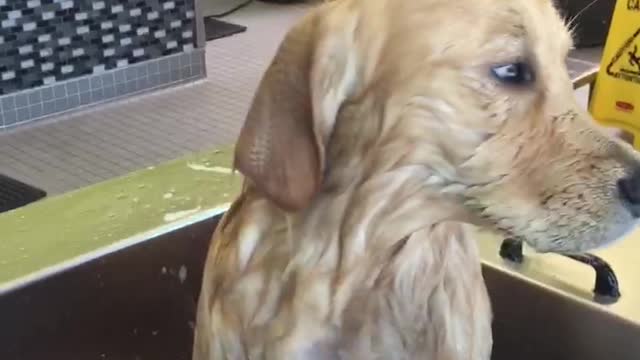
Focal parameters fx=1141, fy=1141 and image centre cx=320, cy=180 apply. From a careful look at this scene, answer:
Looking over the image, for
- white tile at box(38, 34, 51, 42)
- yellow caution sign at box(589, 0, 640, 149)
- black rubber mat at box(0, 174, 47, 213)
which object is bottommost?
black rubber mat at box(0, 174, 47, 213)

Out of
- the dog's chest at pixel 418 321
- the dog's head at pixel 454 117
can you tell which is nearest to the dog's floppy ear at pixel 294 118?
the dog's head at pixel 454 117

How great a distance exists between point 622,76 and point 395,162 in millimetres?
436

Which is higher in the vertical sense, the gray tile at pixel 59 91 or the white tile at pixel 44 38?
the white tile at pixel 44 38

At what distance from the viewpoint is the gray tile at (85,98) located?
5.71 feet

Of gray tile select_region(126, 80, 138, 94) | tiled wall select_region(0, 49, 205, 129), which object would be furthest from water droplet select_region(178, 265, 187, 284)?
gray tile select_region(126, 80, 138, 94)

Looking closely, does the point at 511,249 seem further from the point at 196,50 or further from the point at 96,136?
the point at 196,50

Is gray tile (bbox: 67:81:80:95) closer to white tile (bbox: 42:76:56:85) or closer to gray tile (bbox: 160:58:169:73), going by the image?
white tile (bbox: 42:76:56:85)

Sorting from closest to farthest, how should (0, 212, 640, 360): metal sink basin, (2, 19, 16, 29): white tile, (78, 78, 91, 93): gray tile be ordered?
(0, 212, 640, 360): metal sink basin < (2, 19, 16, 29): white tile < (78, 78, 91, 93): gray tile

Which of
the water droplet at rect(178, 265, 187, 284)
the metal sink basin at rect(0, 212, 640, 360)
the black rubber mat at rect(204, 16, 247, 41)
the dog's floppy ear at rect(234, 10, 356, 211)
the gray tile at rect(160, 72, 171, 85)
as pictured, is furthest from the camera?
the black rubber mat at rect(204, 16, 247, 41)

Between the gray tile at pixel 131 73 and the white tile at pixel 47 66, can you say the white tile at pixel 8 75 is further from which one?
the gray tile at pixel 131 73

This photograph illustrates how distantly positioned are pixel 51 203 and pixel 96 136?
0.59 meters

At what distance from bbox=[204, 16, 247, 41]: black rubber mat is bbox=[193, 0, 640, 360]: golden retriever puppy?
1401 mm

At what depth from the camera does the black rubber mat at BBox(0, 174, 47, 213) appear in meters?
1.35

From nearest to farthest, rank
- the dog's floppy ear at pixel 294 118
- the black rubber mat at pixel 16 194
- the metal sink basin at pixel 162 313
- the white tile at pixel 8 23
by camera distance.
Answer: the dog's floppy ear at pixel 294 118, the metal sink basin at pixel 162 313, the black rubber mat at pixel 16 194, the white tile at pixel 8 23
